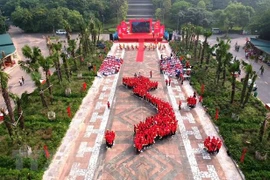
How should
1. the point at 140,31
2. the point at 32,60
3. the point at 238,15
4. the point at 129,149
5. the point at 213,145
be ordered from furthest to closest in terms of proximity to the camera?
1. the point at 238,15
2. the point at 140,31
3. the point at 32,60
4. the point at 129,149
5. the point at 213,145

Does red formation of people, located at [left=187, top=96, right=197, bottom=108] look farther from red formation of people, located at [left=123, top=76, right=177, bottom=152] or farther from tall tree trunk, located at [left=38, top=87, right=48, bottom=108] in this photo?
tall tree trunk, located at [left=38, top=87, right=48, bottom=108]

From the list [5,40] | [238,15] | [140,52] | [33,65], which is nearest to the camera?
[33,65]

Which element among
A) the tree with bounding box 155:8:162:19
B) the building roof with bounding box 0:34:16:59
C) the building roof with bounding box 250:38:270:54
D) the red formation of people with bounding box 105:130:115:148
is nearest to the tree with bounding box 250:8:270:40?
the building roof with bounding box 250:38:270:54

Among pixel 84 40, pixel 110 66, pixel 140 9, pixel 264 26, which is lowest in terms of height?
pixel 110 66

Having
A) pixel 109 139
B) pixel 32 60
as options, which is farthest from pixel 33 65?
pixel 109 139

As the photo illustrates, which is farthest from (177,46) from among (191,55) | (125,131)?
(125,131)

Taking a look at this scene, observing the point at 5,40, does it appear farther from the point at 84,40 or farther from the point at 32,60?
the point at 32,60

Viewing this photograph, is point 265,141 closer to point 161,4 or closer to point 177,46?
point 177,46
